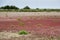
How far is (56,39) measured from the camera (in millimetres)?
16391

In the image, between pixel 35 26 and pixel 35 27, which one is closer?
pixel 35 27

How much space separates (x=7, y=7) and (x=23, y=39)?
75237mm

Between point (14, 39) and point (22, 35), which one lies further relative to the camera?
point (22, 35)

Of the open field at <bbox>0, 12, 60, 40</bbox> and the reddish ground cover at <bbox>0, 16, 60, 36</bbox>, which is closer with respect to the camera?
the open field at <bbox>0, 12, 60, 40</bbox>

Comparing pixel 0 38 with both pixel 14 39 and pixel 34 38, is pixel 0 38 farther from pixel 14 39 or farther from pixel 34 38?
pixel 34 38

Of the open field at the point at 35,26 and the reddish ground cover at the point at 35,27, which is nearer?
the open field at the point at 35,26

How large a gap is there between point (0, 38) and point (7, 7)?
7459 centimetres

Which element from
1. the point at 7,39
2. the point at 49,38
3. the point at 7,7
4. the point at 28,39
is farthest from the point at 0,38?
the point at 7,7

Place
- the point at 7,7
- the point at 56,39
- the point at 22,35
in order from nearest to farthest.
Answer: the point at 56,39
the point at 22,35
the point at 7,7

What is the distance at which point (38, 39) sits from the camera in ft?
54.6

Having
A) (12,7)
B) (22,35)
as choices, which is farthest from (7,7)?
(22,35)

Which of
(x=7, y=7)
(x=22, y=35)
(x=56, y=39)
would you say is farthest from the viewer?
(x=7, y=7)

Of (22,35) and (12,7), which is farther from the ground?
(22,35)

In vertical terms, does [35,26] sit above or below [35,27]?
below
